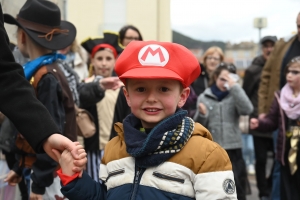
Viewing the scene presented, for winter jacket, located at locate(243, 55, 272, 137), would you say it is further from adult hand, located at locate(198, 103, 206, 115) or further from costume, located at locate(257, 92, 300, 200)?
costume, located at locate(257, 92, 300, 200)

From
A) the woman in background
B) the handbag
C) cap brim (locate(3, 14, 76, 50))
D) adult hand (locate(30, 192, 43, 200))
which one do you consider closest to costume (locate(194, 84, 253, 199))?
the woman in background

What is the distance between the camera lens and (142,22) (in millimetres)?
12398

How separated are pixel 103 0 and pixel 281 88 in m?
6.90

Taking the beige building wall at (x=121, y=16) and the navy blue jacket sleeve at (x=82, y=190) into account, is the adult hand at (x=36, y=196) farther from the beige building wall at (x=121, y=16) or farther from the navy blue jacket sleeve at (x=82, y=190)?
the beige building wall at (x=121, y=16)

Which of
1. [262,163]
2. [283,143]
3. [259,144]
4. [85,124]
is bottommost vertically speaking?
[262,163]

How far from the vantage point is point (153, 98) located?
274 cm

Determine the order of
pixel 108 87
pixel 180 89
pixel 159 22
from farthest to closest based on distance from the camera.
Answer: pixel 159 22
pixel 108 87
pixel 180 89

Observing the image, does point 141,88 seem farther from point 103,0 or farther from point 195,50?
point 103,0

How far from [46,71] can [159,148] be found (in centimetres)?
148

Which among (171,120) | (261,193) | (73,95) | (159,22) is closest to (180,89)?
(171,120)

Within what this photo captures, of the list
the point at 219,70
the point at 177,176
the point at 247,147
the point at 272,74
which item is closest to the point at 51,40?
the point at 177,176

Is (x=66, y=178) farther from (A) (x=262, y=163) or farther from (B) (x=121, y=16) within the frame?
(B) (x=121, y=16)

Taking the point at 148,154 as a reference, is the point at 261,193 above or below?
below

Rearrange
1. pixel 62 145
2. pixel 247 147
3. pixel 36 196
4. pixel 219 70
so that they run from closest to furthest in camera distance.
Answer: pixel 62 145 < pixel 36 196 < pixel 219 70 < pixel 247 147
